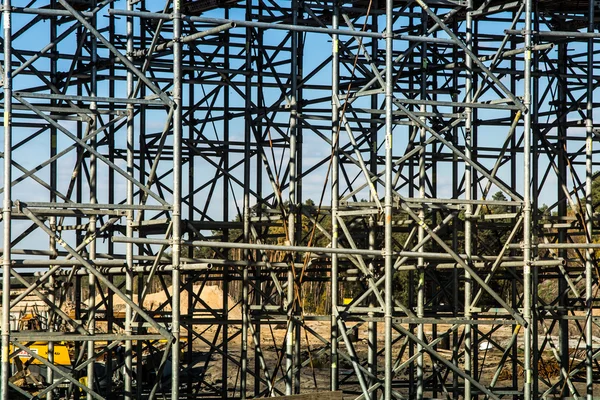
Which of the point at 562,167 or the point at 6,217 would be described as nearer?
the point at 6,217

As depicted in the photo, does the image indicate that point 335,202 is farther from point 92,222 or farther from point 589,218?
point 589,218

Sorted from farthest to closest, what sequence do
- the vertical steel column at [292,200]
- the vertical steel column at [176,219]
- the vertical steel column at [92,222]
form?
the vertical steel column at [292,200]
the vertical steel column at [92,222]
the vertical steel column at [176,219]

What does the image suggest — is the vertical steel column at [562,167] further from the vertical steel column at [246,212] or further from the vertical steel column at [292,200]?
the vertical steel column at [246,212]

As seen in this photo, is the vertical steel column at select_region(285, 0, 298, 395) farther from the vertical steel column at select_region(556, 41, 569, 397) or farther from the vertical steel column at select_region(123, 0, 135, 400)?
the vertical steel column at select_region(556, 41, 569, 397)

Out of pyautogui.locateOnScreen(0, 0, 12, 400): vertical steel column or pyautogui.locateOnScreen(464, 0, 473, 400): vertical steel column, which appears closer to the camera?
pyautogui.locateOnScreen(0, 0, 12, 400): vertical steel column

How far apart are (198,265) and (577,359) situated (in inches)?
773

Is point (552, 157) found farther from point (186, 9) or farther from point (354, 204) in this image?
point (186, 9)

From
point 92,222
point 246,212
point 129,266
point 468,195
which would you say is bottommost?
point 129,266

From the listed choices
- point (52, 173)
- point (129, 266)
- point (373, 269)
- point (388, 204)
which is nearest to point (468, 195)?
point (373, 269)

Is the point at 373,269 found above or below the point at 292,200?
below

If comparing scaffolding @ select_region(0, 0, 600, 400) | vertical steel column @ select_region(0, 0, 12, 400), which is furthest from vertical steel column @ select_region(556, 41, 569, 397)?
vertical steel column @ select_region(0, 0, 12, 400)

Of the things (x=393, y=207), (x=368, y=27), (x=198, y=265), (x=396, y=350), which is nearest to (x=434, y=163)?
(x=368, y=27)

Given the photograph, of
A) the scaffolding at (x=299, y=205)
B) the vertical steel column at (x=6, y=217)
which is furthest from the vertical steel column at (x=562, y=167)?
the vertical steel column at (x=6, y=217)

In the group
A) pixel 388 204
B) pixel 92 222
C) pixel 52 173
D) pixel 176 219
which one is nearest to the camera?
pixel 176 219
